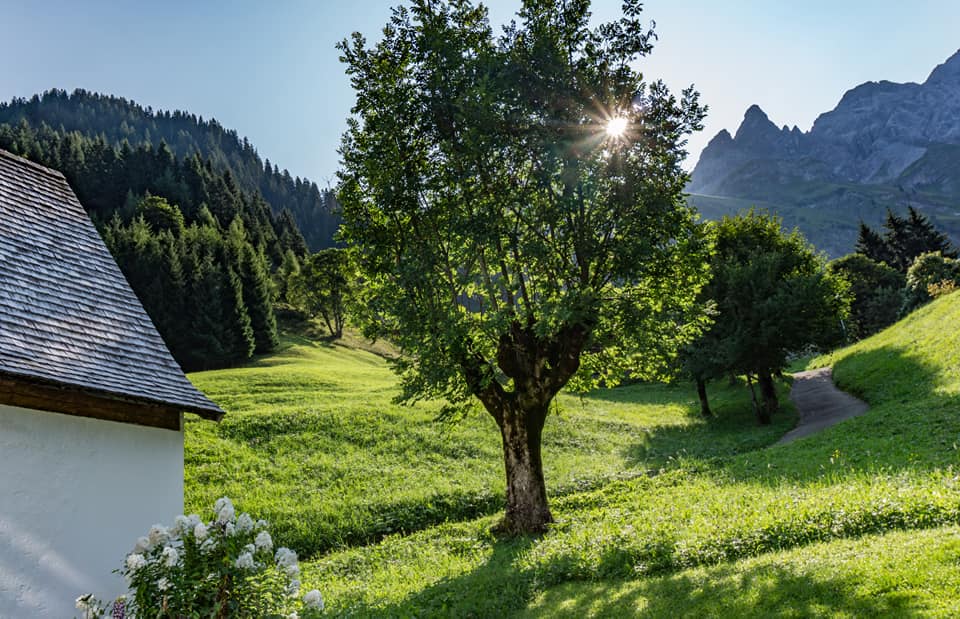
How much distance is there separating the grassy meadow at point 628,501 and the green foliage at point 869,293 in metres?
33.5

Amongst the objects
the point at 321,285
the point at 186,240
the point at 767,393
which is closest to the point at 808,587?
the point at 767,393

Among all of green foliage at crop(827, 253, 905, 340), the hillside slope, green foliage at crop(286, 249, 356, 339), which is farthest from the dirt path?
green foliage at crop(286, 249, 356, 339)

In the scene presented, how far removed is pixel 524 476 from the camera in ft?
47.2

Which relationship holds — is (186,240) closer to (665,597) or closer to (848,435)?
(848,435)

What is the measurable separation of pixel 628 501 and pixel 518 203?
9.01m

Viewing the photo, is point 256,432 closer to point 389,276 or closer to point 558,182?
point 389,276

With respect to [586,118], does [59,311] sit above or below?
below

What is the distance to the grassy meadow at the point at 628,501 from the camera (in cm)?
801

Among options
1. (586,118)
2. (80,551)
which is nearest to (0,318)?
(80,551)

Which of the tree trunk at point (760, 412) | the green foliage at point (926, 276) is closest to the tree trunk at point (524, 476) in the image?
the tree trunk at point (760, 412)

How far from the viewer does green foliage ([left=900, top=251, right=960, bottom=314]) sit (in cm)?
4378

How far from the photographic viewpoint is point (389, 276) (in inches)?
607

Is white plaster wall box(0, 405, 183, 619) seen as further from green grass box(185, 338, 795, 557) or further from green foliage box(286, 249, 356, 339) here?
green foliage box(286, 249, 356, 339)

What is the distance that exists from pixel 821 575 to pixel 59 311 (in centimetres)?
1251
